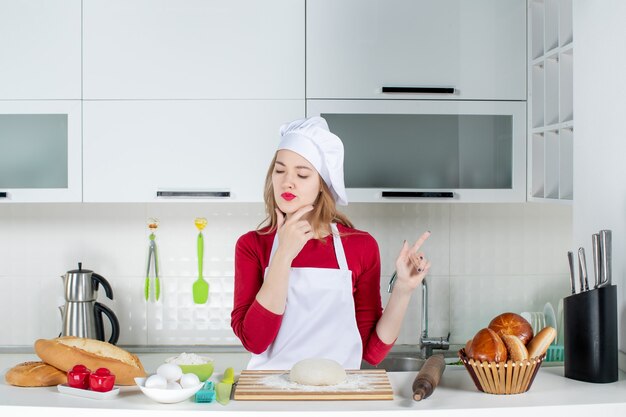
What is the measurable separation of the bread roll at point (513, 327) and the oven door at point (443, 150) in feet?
3.30

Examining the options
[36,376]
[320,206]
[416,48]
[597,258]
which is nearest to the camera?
[36,376]

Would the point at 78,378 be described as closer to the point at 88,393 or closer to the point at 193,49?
the point at 88,393

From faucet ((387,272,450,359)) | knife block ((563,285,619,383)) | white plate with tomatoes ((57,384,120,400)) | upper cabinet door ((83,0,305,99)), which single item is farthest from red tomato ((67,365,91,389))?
faucet ((387,272,450,359))

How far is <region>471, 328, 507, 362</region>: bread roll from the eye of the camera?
145cm

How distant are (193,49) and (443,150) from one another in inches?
33.7

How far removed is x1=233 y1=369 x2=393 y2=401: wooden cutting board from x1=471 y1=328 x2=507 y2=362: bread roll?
173 mm

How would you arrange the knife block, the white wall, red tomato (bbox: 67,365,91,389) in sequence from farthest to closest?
the white wall → the knife block → red tomato (bbox: 67,365,91,389)

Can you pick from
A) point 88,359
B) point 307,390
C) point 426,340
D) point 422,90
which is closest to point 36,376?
point 88,359

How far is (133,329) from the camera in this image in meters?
2.89

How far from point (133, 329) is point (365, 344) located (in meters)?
1.22

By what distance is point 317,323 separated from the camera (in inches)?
76.7

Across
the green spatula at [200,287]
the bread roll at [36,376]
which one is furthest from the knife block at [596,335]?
the green spatula at [200,287]

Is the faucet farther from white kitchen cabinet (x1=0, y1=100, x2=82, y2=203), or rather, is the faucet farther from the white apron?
white kitchen cabinet (x1=0, y1=100, x2=82, y2=203)

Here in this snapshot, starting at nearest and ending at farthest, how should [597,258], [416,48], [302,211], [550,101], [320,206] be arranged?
[597,258] < [302,211] < [320,206] < [550,101] < [416,48]
